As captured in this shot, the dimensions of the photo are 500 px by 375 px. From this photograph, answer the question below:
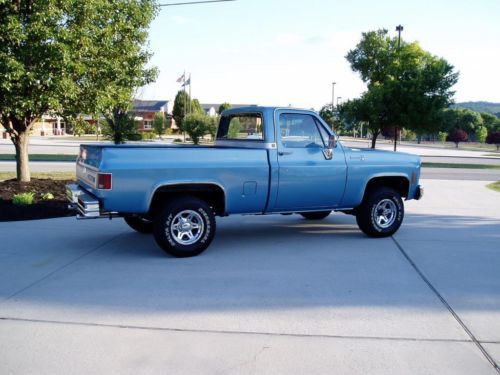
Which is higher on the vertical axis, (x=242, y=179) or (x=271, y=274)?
(x=242, y=179)

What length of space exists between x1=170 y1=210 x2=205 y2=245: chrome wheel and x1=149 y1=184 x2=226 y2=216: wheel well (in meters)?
0.27

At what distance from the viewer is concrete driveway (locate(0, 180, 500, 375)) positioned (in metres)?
3.64

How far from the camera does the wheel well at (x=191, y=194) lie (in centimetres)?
627

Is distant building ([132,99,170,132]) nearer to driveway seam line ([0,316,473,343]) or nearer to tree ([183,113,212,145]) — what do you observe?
tree ([183,113,212,145])

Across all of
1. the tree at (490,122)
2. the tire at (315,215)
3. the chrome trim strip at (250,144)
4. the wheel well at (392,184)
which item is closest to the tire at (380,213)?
the wheel well at (392,184)

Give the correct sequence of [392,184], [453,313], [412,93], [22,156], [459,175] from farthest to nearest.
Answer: [412,93] → [459,175] → [22,156] → [392,184] → [453,313]

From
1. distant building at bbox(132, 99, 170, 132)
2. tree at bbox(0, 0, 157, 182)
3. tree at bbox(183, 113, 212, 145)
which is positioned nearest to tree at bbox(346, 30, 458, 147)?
tree at bbox(183, 113, 212, 145)

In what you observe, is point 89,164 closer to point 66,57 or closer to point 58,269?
point 58,269

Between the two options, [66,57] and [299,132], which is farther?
[66,57]

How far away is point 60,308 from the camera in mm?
4586

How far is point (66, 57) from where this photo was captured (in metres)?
9.67

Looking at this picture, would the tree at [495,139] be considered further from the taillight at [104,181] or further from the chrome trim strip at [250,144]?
the taillight at [104,181]

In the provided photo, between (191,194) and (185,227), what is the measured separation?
19.4 inches

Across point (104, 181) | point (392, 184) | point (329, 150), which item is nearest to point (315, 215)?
point (392, 184)
